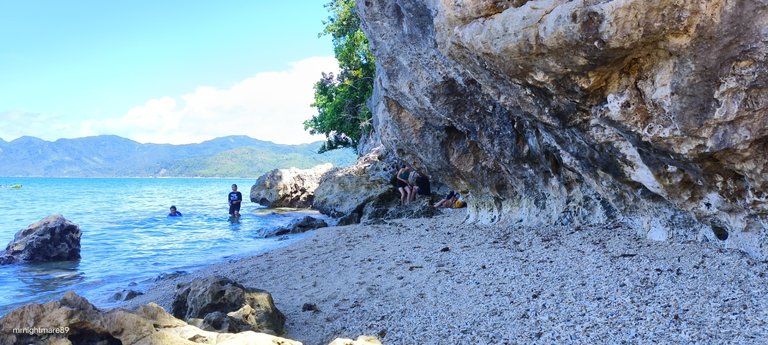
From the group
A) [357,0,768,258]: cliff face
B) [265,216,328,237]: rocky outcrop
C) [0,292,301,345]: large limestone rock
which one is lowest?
[265,216,328,237]: rocky outcrop

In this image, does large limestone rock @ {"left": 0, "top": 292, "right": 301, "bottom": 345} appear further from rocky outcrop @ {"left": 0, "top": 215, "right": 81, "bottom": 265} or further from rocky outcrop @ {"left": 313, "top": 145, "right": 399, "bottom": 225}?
rocky outcrop @ {"left": 313, "top": 145, "right": 399, "bottom": 225}

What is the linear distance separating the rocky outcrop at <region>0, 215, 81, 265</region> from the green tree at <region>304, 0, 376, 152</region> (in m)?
15.0

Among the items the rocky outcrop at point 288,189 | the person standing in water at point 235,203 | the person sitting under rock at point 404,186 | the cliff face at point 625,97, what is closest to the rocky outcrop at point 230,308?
the cliff face at point 625,97

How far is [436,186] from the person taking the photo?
1997 cm

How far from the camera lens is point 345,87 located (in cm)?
2870

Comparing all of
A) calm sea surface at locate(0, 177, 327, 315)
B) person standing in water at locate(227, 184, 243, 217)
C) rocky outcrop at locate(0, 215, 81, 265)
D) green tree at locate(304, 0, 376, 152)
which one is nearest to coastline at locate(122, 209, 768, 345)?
calm sea surface at locate(0, 177, 327, 315)

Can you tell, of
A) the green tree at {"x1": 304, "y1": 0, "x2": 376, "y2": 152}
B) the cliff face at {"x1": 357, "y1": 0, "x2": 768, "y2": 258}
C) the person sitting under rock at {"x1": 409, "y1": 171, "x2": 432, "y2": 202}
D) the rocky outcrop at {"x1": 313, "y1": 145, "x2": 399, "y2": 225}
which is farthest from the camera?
the green tree at {"x1": 304, "y1": 0, "x2": 376, "y2": 152}

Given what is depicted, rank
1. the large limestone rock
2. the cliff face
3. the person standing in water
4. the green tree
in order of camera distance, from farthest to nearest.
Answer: the green tree, the person standing in water, the large limestone rock, the cliff face

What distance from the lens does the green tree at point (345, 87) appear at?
27.8 m

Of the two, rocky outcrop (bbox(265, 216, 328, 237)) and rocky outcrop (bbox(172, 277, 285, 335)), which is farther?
rocky outcrop (bbox(265, 216, 328, 237))

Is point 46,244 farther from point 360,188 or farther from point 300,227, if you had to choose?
point 360,188

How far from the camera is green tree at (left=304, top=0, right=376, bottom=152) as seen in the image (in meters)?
27.8

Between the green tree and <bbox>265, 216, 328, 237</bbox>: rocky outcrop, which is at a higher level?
the green tree

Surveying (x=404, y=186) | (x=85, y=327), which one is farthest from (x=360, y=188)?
(x=85, y=327)
